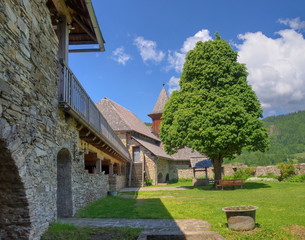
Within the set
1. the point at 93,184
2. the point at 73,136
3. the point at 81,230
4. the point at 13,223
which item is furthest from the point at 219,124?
the point at 13,223

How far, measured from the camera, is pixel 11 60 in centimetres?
439

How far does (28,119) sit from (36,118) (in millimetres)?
419

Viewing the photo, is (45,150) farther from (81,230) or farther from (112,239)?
(112,239)

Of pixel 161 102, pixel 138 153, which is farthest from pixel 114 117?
pixel 161 102

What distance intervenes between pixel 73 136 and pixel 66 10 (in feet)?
12.2

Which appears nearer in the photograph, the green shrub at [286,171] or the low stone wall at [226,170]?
the green shrub at [286,171]

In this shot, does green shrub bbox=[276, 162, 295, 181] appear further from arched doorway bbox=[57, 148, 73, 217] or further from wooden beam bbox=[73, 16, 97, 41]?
arched doorway bbox=[57, 148, 73, 217]

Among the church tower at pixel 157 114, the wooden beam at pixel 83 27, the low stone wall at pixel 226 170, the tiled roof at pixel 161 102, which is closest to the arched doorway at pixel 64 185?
the wooden beam at pixel 83 27

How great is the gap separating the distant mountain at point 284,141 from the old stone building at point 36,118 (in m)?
58.3

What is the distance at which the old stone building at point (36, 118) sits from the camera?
4.34 m

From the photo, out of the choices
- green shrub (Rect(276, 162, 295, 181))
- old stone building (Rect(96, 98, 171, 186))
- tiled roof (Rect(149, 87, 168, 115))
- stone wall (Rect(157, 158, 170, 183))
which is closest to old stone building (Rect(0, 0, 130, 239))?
old stone building (Rect(96, 98, 171, 186))

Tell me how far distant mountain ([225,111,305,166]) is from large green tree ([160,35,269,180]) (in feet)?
150

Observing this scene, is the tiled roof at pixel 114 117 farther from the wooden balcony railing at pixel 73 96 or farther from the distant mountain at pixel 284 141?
the distant mountain at pixel 284 141

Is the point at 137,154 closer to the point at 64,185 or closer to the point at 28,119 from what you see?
the point at 64,185
